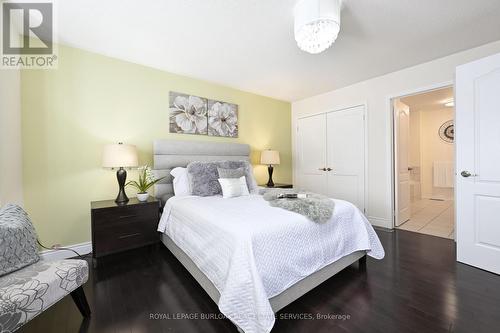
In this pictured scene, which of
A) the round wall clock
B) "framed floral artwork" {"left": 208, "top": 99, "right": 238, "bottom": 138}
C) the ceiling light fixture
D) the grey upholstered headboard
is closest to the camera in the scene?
the ceiling light fixture

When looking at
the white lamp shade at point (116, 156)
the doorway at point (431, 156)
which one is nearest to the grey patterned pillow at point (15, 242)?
the white lamp shade at point (116, 156)

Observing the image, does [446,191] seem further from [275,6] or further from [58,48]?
[58,48]

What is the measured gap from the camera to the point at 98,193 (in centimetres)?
261

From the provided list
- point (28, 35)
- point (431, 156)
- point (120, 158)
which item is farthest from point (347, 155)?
point (28, 35)

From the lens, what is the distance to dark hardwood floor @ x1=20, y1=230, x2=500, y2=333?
4.53 ft

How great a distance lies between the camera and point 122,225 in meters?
2.32

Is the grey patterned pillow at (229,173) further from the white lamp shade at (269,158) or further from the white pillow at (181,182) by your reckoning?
the white lamp shade at (269,158)

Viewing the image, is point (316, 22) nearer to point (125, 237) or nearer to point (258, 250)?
point (258, 250)

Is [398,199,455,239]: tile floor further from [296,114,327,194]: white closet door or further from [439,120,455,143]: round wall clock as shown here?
[439,120,455,143]: round wall clock

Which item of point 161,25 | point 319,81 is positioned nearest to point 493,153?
point 319,81

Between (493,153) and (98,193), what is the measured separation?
437 centimetres

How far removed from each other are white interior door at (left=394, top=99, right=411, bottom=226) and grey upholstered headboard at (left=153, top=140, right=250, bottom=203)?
9.15ft

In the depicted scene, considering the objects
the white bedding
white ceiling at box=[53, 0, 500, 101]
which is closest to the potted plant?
the white bedding

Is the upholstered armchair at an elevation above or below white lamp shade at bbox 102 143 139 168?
below
